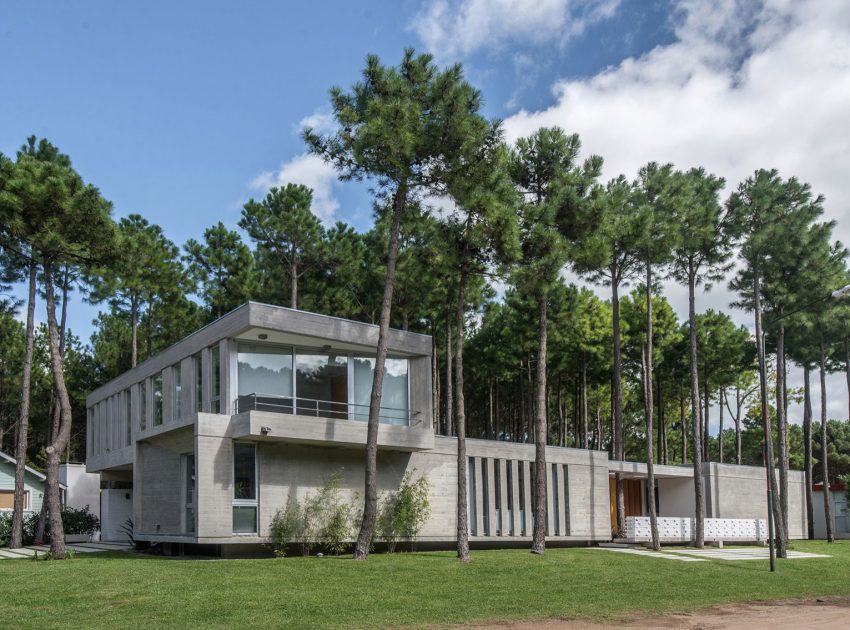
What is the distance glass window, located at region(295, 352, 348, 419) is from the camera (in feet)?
72.8

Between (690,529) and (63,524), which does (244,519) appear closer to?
(63,524)

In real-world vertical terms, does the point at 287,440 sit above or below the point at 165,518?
above

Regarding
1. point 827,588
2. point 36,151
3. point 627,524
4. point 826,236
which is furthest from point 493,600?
point 826,236

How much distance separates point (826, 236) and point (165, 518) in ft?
→ 81.6

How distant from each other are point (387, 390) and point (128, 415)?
31.1 ft

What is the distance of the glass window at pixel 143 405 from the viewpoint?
26.1 metres

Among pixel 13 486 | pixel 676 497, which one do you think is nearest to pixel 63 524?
pixel 13 486

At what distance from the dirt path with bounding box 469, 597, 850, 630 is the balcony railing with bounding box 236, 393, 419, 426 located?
10.6 metres

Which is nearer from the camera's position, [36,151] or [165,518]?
[165,518]

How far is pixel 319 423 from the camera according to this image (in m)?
21.2

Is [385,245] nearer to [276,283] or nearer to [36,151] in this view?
[276,283]

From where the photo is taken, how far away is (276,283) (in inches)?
1277

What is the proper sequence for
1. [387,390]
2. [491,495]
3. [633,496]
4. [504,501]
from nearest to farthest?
[387,390]
[491,495]
[504,501]
[633,496]

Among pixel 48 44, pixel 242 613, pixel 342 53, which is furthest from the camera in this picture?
pixel 342 53
